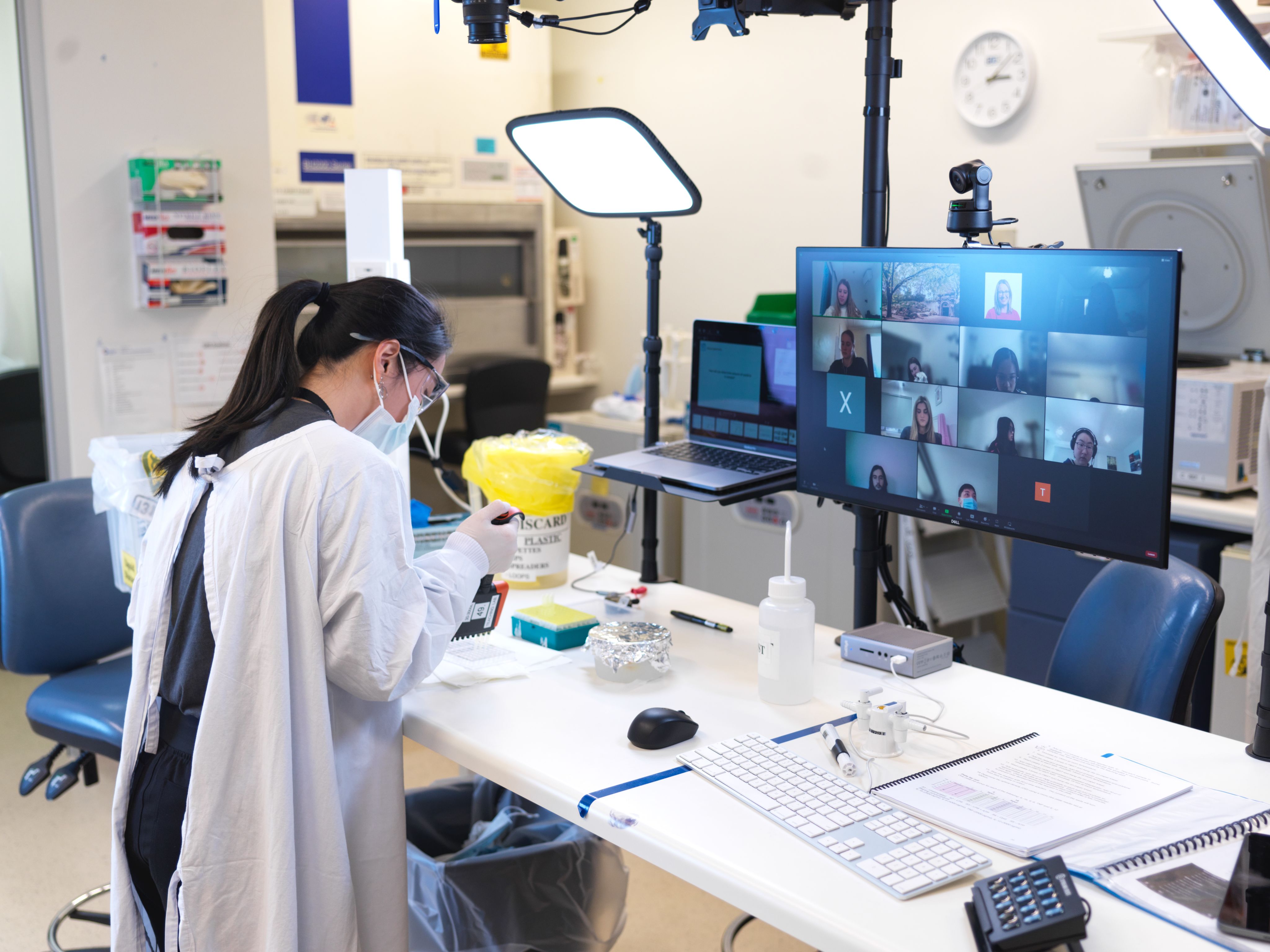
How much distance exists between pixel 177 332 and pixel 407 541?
2104mm

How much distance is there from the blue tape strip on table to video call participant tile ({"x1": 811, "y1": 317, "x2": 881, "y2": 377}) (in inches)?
19.8

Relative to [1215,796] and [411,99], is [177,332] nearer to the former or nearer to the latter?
[411,99]

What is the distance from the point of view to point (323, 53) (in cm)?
436

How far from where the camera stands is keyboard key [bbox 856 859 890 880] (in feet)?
3.65

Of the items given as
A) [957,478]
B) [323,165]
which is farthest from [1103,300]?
[323,165]

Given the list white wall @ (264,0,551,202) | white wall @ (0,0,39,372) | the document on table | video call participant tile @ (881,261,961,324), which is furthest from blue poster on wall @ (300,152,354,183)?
the document on table

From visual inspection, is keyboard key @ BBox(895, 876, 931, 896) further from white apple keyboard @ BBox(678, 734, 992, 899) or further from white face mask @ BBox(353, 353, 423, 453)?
white face mask @ BBox(353, 353, 423, 453)

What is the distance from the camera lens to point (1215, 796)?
50.7 inches

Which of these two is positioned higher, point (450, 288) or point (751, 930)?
point (450, 288)

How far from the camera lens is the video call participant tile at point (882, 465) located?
5.25 feet

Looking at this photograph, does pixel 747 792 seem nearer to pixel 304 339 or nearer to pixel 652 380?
pixel 304 339

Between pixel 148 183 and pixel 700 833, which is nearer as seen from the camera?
pixel 700 833

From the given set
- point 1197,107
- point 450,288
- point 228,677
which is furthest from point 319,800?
point 450,288

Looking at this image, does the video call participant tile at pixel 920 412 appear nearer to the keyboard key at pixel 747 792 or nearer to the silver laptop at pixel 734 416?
the silver laptop at pixel 734 416
